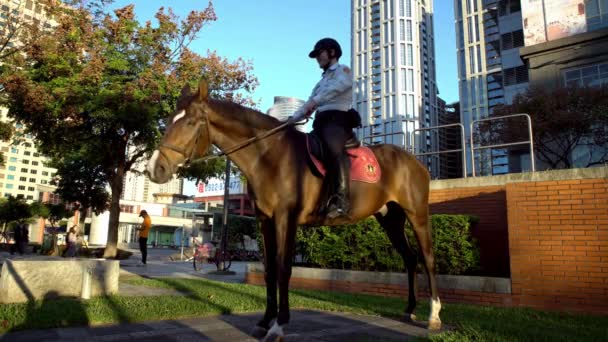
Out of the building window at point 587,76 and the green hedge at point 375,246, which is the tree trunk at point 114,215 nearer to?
the green hedge at point 375,246

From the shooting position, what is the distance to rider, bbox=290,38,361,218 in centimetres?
464

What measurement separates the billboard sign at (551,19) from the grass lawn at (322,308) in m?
30.2

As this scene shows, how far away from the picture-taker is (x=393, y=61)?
105188 mm

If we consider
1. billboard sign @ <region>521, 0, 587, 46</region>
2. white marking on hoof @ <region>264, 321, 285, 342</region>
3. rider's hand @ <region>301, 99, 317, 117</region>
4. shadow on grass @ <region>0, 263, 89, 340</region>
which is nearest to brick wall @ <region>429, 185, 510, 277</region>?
rider's hand @ <region>301, 99, 317, 117</region>

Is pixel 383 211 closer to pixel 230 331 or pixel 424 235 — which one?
pixel 424 235

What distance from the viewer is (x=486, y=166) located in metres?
14.5

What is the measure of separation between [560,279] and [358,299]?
11.6 ft

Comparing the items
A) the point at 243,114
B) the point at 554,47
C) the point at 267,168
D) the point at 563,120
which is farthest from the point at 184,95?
the point at 554,47

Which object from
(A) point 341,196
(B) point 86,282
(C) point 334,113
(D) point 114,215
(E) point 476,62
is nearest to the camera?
(A) point 341,196

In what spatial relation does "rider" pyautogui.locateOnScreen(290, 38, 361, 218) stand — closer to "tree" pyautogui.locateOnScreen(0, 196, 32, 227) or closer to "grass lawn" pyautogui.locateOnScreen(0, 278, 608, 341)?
"grass lawn" pyautogui.locateOnScreen(0, 278, 608, 341)

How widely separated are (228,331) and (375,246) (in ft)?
17.6

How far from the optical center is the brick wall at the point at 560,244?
6.89 metres

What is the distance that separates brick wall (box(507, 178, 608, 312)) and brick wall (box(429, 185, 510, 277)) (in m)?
1.62

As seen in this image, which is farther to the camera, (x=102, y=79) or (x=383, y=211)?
(x=102, y=79)
